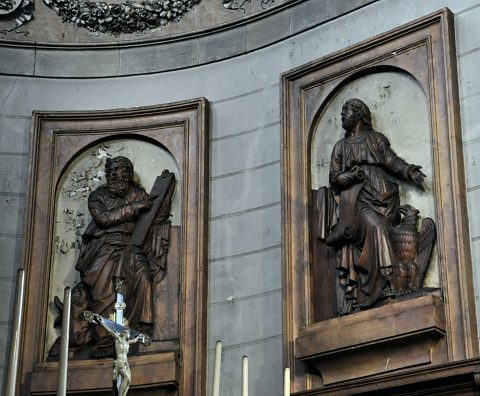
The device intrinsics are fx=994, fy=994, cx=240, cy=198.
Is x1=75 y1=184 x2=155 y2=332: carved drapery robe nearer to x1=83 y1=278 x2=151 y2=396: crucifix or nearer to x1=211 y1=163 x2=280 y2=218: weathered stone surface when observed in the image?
x1=211 y1=163 x2=280 y2=218: weathered stone surface

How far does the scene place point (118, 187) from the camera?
765 cm

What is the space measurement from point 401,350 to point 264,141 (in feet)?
6.88

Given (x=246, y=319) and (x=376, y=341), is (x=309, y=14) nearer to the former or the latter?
(x=246, y=319)

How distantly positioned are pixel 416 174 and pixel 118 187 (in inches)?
93.6

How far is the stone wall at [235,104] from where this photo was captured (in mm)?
6883

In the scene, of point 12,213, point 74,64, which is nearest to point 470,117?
point 74,64

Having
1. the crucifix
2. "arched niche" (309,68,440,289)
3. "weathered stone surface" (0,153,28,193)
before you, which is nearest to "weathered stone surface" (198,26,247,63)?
"arched niche" (309,68,440,289)

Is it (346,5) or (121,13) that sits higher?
(121,13)

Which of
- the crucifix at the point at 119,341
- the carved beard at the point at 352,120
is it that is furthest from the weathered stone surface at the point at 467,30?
the crucifix at the point at 119,341

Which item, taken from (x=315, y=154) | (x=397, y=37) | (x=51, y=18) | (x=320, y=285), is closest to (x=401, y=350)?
(x=320, y=285)

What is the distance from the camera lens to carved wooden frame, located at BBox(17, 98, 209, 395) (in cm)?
700

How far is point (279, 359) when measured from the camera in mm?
6738

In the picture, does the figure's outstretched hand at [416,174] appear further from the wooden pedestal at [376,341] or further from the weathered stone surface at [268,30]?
the weathered stone surface at [268,30]

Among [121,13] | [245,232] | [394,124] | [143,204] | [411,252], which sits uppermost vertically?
[121,13]
